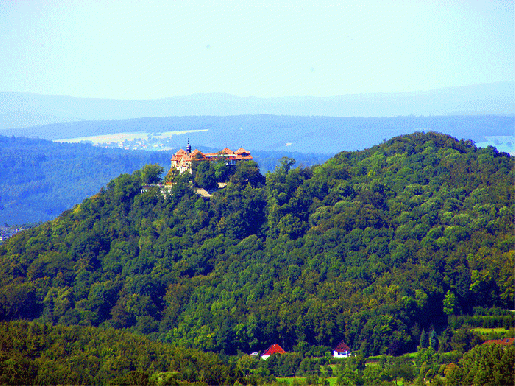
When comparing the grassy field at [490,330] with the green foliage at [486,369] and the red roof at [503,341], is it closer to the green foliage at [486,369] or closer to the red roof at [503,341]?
the red roof at [503,341]

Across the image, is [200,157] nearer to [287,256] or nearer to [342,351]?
[287,256]

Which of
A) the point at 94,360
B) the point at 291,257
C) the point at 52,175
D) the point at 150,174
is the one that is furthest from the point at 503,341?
the point at 52,175

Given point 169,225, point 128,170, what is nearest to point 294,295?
point 169,225

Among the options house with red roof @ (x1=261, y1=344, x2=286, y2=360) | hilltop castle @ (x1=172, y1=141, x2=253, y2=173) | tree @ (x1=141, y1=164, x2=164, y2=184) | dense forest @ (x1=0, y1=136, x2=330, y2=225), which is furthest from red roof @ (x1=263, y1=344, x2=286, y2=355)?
dense forest @ (x1=0, y1=136, x2=330, y2=225)

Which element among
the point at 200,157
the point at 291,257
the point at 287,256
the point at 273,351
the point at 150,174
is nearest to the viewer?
the point at 273,351

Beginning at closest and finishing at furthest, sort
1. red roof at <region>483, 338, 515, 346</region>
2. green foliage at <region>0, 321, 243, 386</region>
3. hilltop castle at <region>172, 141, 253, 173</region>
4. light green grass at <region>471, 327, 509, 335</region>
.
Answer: green foliage at <region>0, 321, 243, 386</region>, red roof at <region>483, 338, 515, 346</region>, light green grass at <region>471, 327, 509, 335</region>, hilltop castle at <region>172, 141, 253, 173</region>

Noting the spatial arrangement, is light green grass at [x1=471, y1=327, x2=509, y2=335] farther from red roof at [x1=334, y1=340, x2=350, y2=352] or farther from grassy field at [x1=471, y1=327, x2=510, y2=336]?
red roof at [x1=334, y1=340, x2=350, y2=352]

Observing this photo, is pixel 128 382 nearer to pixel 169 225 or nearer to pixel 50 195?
pixel 169 225
